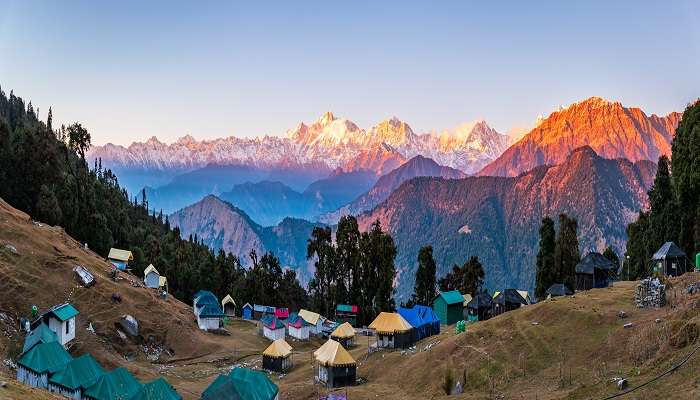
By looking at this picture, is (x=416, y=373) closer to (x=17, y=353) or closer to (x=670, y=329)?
(x=670, y=329)

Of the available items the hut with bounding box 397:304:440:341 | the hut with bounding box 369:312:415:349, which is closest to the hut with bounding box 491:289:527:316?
the hut with bounding box 397:304:440:341

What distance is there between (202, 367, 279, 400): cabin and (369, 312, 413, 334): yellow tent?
906 inches

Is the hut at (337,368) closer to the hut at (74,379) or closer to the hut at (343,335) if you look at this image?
the hut at (343,335)

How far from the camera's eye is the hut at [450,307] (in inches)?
4446

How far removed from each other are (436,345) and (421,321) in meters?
15.4

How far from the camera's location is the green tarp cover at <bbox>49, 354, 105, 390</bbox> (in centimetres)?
5462

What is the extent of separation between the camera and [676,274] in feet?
246

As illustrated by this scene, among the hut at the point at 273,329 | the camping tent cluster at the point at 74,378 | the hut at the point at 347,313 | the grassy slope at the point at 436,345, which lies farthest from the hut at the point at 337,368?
the hut at the point at 347,313

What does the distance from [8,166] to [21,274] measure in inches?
2142

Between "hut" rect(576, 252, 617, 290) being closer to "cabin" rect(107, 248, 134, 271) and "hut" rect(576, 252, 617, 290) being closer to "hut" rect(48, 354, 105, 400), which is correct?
"hut" rect(48, 354, 105, 400)

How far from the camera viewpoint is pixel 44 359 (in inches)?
2185

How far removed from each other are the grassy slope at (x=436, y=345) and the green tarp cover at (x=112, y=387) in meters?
7.41

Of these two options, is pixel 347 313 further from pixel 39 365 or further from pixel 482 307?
pixel 39 365

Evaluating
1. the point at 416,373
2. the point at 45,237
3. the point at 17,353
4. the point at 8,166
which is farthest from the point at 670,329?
the point at 8,166
